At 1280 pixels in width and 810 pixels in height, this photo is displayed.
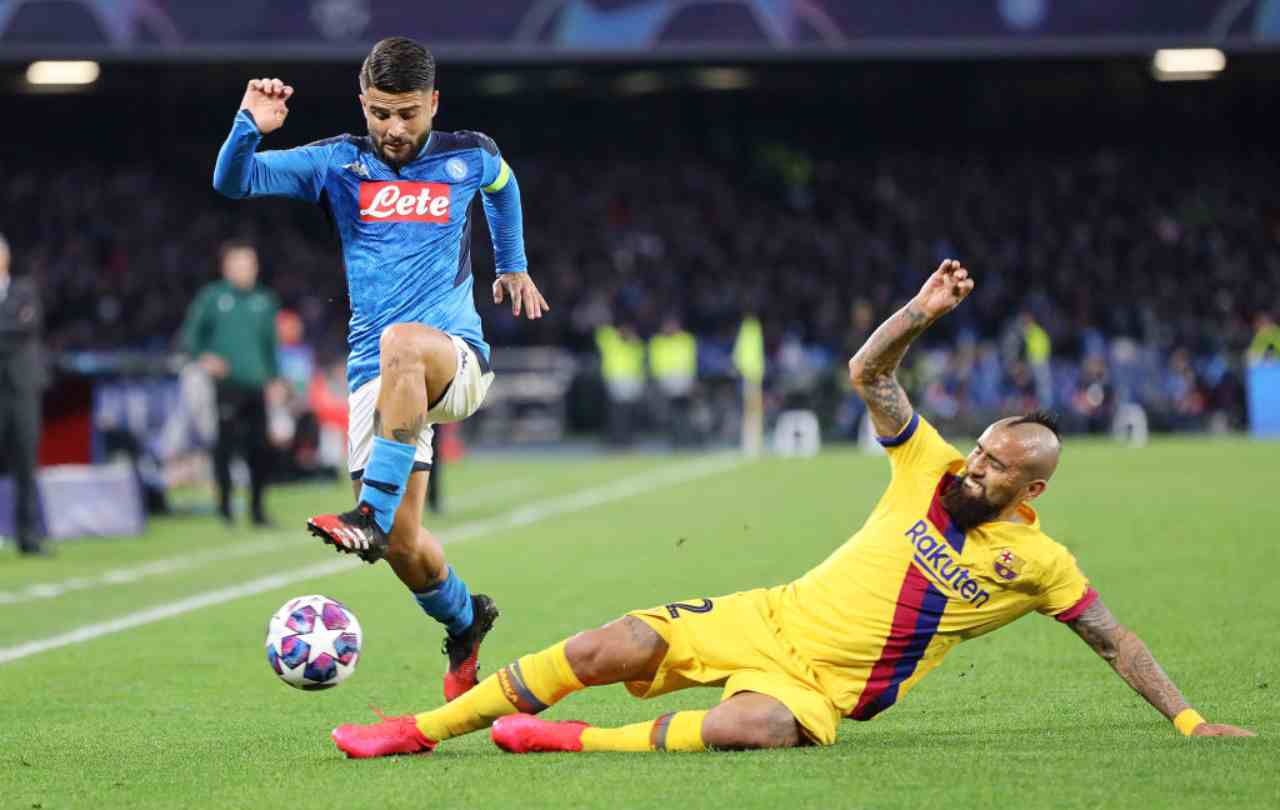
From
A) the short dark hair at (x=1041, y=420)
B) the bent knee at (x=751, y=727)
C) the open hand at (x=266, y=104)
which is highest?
the open hand at (x=266, y=104)

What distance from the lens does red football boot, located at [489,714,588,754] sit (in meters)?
5.57

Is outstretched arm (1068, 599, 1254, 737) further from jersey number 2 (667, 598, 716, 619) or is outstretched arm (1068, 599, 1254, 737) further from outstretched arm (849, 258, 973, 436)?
jersey number 2 (667, 598, 716, 619)

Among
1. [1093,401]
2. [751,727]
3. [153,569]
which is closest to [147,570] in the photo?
[153,569]

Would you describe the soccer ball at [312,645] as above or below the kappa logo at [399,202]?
below

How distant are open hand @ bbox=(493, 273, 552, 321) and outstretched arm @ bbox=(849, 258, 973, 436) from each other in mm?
1423

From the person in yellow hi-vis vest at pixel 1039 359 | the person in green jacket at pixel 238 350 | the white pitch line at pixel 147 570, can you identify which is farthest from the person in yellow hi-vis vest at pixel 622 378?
the white pitch line at pixel 147 570

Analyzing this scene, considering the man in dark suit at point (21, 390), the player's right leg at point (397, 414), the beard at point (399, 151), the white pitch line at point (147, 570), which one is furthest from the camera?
the man in dark suit at point (21, 390)

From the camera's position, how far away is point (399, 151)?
245 inches

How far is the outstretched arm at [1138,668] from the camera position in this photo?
18.5 feet

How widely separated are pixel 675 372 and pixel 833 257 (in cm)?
683

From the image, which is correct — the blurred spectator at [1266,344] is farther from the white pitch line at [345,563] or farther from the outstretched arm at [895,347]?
the outstretched arm at [895,347]

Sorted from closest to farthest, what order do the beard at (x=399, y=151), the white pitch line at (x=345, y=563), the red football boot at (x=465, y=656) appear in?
the beard at (x=399, y=151), the red football boot at (x=465, y=656), the white pitch line at (x=345, y=563)

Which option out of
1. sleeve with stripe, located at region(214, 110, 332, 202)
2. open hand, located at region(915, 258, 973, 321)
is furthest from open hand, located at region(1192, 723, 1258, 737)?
sleeve with stripe, located at region(214, 110, 332, 202)

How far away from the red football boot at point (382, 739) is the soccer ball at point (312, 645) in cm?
32
